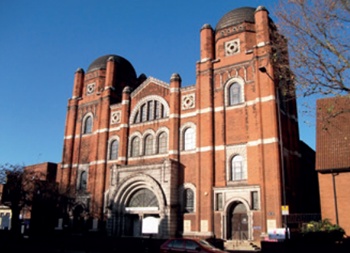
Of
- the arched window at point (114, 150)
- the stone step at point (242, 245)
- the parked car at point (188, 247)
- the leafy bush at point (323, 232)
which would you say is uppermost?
the arched window at point (114, 150)

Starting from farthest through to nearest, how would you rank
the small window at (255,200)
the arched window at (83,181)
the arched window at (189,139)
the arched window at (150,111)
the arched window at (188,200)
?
1. the arched window at (83,181)
2. the arched window at (150,111)
3. the arched window at (189,139)
4. the arched window at (188,200)
5. the small window at (255,200)

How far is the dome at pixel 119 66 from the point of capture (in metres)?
42.5

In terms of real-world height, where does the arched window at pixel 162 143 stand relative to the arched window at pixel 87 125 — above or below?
below

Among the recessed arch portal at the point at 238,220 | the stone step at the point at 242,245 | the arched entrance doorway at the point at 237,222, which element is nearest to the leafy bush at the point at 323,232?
the stone step at the point at 242,245

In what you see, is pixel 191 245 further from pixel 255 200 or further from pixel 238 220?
pixel 238 220

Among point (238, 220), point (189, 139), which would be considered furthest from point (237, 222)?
point (189, 139)

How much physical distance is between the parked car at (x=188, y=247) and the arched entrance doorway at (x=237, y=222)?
11.3 metres

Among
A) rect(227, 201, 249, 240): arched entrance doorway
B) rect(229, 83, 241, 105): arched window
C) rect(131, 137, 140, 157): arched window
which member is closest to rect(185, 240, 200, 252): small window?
Answer: rect(227, 201, 249, 240): arched entrance doorway

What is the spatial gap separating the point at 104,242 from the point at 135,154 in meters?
12.2

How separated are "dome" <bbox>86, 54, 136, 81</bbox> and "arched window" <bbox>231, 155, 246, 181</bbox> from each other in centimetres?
1975

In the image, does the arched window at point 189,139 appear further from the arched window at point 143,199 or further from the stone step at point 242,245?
the stone step at point 242,245

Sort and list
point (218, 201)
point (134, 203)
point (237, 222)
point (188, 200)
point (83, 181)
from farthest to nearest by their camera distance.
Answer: point (83, 181), point (134, 203), point (188, 200), point (218, 201), point (237, 222)

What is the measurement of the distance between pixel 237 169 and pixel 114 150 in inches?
A: 585

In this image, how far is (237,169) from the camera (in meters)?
29.1
